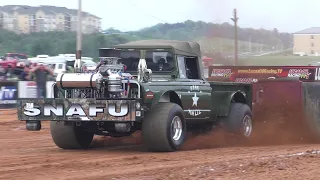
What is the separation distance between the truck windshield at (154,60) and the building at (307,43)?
41.0 feet

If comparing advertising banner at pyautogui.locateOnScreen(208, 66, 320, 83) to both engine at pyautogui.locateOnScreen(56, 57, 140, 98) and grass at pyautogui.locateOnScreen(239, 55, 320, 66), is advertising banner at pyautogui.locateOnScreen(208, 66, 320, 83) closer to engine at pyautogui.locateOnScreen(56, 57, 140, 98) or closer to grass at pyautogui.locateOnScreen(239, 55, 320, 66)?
grass at pyautogui.locateOnScreen(239, 55, 320, 66)

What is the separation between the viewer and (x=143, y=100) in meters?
10.2

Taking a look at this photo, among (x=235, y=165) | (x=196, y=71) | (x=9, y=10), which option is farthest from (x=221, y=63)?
(x=9, y=10)

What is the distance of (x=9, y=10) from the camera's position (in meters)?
57.7

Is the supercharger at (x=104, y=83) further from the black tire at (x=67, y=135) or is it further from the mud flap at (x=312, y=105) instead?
the mud flap at (x=312, y=105)

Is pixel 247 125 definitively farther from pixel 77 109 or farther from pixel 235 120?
pixel 77 109

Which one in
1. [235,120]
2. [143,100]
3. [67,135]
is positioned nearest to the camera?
[143,100]

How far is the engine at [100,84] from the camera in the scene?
1005 centimetres

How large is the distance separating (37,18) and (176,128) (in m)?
45.2

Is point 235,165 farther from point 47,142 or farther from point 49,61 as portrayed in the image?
point 49,61

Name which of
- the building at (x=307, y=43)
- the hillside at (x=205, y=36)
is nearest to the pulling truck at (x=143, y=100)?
the hillside at (x=205, y=36)

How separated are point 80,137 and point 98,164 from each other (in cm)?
258

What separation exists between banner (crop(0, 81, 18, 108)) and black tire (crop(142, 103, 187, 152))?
12919 millimetres

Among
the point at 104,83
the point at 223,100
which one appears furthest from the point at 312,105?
the point at 104,83
